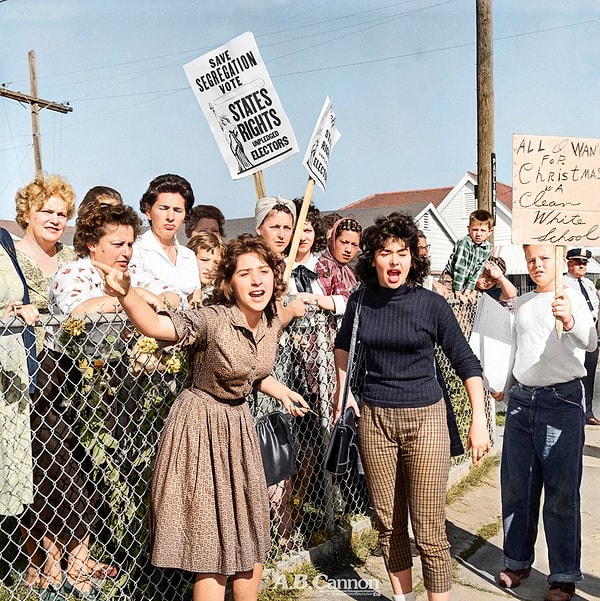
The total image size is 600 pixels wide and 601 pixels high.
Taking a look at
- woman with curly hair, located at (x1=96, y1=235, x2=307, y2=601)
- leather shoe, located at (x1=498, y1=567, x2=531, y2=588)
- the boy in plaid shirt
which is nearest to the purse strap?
woman with curly hair, located at (x1=96, y1=235, x2=307, y2=601)

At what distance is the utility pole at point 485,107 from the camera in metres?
11.0

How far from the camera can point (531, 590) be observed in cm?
409

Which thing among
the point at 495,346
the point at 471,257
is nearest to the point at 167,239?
the point at 495,346

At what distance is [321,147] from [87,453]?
2383 mm

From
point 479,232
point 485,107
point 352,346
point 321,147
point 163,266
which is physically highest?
point 485,107

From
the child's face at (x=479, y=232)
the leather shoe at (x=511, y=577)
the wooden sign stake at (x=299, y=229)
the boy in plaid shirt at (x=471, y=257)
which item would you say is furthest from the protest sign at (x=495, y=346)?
the child's face at (x=479, y=232)

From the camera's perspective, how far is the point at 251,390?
3156mm

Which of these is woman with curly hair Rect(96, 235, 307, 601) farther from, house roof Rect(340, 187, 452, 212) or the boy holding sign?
house roof Rect(340, 187, 452, 212)

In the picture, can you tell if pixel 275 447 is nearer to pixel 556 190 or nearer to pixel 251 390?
pixel 251 390

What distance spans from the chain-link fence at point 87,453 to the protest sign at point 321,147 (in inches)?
59.5

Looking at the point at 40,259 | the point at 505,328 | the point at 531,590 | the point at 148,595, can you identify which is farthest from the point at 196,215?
the point at 531,590

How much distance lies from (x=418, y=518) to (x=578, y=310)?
137 cm

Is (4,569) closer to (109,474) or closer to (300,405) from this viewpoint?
(109,474)

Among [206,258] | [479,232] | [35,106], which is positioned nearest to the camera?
[206,258]
